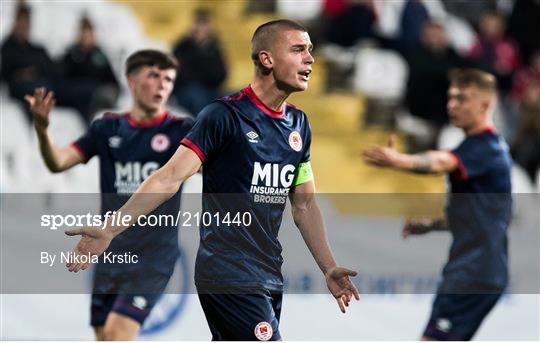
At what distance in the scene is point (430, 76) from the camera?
43.7 ft

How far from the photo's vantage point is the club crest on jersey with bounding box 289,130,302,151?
269 inches

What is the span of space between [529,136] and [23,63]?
5311mm

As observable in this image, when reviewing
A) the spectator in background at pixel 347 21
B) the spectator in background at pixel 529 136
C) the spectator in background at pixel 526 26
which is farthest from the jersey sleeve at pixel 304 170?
the spectator in background at pixel 526 26

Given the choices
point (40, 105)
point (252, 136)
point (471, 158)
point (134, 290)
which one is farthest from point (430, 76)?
point (252, 136)

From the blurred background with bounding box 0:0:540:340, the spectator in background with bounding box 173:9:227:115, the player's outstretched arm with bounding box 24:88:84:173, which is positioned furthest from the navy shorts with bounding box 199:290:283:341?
the spectator in background with bounding box 173:9:227:115

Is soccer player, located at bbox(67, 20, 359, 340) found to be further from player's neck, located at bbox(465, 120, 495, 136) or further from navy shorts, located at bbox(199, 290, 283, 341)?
player's neck, located at bbox(465, 120, 495, 136)

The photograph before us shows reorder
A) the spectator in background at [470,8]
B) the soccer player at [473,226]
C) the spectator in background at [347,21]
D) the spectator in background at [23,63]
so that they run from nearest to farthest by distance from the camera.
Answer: the soccer player at [473,226], the spectator in background at [23,63], the spectator in background at [347,21], the spectator in background at [470,8]

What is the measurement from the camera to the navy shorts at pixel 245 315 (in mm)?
6684

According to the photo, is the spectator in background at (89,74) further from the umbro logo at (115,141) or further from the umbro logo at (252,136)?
the umbro logo at (252,136)

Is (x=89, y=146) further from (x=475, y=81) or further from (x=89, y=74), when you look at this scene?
(x=89, y=74)

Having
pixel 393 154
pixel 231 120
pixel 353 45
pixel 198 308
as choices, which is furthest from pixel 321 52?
pixel 231 120

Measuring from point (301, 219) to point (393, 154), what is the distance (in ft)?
3.08

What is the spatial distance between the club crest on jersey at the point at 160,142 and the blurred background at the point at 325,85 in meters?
1.68

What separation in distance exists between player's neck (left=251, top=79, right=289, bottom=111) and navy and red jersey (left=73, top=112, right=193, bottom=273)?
1.52 meters
